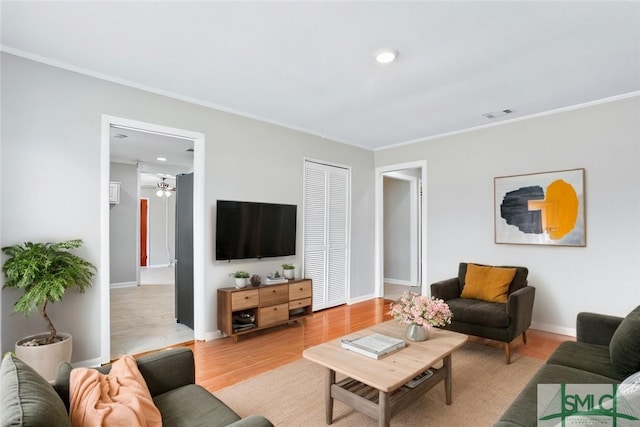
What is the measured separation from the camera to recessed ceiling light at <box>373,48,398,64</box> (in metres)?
2.68

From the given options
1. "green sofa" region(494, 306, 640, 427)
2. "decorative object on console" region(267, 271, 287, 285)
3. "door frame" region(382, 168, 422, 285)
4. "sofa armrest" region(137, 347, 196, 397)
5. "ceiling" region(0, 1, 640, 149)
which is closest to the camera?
"green sofa" region(494, 306, 640, 427)

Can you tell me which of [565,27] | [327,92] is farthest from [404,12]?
[327,92]

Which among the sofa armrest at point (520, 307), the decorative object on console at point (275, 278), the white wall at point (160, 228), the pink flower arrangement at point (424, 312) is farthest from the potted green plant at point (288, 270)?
the white wall at point (160, 228)

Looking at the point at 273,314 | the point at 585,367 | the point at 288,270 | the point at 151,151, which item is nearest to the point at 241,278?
the point at 273,314

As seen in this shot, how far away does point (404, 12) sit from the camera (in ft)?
7.25

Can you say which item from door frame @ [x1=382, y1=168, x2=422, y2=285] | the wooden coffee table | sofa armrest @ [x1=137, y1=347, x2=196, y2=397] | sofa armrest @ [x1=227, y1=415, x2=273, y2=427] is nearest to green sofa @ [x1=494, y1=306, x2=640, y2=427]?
the wooden coffee table

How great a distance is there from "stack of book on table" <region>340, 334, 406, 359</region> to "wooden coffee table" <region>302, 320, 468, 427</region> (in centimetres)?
3

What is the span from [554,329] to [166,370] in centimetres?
432

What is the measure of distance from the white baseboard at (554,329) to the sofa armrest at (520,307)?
902 millimetres

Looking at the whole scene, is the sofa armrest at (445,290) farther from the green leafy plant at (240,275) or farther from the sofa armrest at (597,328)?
the green leafy plant at (240,275)

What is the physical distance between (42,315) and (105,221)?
890 mm

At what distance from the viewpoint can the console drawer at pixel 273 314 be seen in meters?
3.99

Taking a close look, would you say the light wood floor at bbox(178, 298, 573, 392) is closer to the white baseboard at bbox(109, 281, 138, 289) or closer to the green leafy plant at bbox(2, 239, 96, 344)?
the green leafy plant at bbox(2, 239, 96, 344)

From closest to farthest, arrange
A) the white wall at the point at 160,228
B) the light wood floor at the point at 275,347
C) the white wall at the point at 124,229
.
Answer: the light wood floor at the point at 275,347
the white wall at the point at 124,229
the white wall at the point at 160,228
